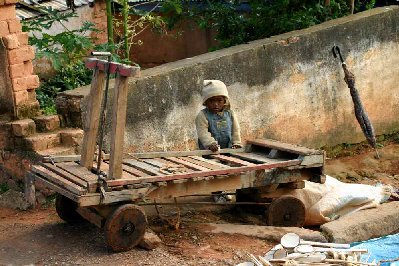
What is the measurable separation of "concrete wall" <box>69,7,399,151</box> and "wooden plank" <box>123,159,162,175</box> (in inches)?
48.2

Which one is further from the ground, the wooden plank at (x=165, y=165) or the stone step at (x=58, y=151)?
the stone step at (x=58, y=151)

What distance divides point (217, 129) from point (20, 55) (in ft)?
6.59

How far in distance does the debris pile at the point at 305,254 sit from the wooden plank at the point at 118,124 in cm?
117

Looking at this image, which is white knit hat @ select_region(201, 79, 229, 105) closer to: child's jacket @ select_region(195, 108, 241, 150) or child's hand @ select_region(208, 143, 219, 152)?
child's jacket @ select_region(195, 108, 241, 150)

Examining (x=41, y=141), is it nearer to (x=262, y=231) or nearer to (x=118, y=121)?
(x=118, y=121)

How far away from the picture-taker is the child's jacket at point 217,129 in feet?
24.9

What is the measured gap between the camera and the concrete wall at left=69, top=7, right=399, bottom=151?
8.44 metres

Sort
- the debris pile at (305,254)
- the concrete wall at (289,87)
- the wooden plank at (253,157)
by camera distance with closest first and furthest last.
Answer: the debris pile at (305,254), the wooden plank at (253,157), the concrete wall at (289,87)

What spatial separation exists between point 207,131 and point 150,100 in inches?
38.4

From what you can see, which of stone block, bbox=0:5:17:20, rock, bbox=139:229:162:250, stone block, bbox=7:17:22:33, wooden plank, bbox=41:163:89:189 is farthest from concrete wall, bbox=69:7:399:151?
rock, bbox=139:229:162:250

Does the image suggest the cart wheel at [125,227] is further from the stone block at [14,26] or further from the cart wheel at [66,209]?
the stone block at [14,26]

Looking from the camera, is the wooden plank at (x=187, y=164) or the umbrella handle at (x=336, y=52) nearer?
the wooden plank at (x=187, y=164)

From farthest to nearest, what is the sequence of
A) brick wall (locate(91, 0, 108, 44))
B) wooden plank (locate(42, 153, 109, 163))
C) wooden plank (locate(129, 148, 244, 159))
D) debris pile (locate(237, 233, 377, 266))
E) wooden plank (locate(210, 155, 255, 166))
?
brick wall (locate(91, 0, 108, 44)) < wooden plank (locate(129, 148, 244, 159)) < wooden plank (locate(210, 155, 255, 166)) < wooden plank (locate(42, 153, 109, 163)) < debris pile (locate(237, 233, 377, 266))

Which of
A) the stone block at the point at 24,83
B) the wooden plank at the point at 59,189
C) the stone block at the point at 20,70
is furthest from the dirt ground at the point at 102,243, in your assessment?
the stone block at the point at 20,70
